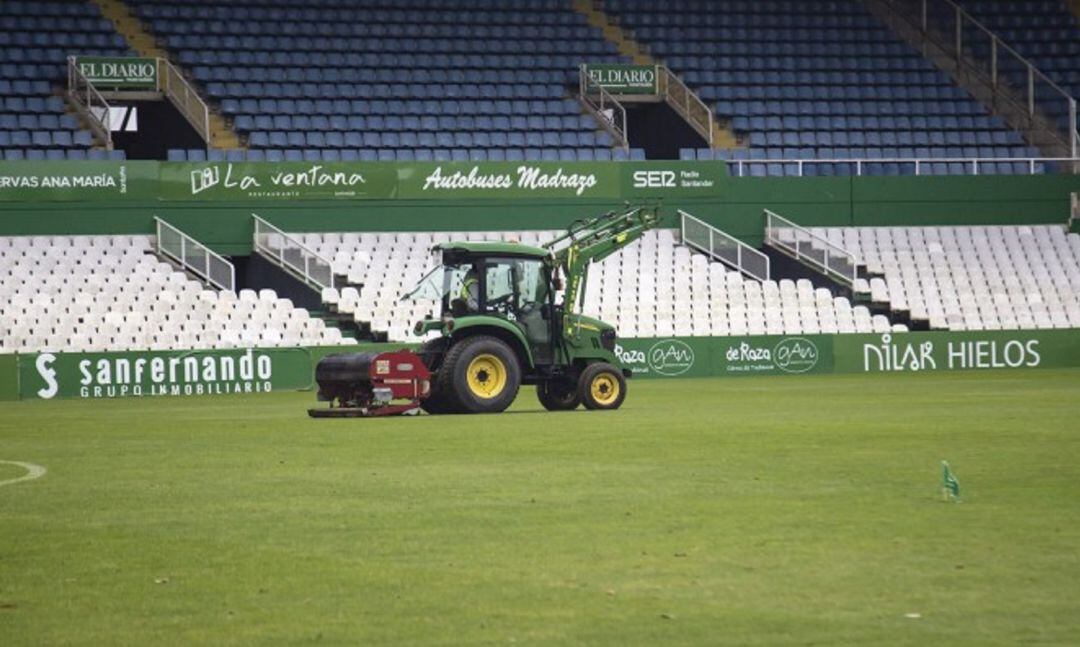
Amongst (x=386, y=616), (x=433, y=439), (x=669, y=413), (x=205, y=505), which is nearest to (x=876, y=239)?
(x=669, y=413)

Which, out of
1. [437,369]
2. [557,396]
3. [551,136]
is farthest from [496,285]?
[551,136]

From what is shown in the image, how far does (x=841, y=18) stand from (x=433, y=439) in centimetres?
3308

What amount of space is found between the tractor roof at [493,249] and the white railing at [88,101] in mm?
18786

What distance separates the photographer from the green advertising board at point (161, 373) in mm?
33406

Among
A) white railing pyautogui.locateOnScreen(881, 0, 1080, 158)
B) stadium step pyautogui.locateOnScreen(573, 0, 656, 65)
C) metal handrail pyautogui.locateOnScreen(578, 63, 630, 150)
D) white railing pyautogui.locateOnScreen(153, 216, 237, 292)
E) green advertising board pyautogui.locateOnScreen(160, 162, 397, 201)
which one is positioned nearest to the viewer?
white railing pyautogui.locateOnScreen(153, 216, 237, 292)

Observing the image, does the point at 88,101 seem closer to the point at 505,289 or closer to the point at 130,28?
the point at 130,28

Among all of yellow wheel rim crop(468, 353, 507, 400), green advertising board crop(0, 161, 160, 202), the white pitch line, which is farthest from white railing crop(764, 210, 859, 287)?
the white pitch line

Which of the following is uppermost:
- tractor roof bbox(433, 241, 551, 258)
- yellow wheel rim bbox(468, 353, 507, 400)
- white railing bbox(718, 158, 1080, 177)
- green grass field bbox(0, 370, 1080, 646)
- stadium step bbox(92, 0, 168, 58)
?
stadium step bbox(92, 0, 168, 58)

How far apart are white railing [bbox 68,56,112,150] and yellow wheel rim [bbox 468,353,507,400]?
1952cm

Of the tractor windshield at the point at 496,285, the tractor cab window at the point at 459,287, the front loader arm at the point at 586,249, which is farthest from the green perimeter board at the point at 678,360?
the tractor windshield at the point at 496,285

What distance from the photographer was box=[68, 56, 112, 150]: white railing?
41.4 meters

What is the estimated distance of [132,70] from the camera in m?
41.8

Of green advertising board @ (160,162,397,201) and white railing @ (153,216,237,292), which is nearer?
white railing @ (153,216,237,292)

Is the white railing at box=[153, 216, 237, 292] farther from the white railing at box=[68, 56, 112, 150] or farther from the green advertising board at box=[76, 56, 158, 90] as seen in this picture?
the green advertising board at box=[76, 56, 158, 90]
